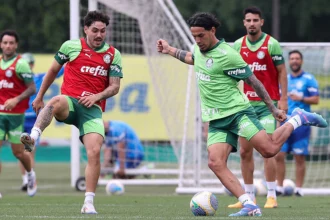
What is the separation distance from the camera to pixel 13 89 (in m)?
14.1

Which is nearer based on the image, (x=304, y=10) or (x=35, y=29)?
(x=35, y=29)

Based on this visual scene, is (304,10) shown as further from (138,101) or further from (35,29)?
(138,101)

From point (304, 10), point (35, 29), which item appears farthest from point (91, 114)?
point (304, 10)

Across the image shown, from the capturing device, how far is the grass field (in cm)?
1011

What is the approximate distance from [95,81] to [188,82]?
16.8 feet

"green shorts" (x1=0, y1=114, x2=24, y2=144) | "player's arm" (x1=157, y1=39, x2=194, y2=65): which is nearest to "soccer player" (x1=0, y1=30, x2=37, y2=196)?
"green shorts" (x1=0, y1=114, x2=24, y2=144)

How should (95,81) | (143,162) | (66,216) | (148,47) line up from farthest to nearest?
(143,162)
(148,47)
(95,81)
(66,216)

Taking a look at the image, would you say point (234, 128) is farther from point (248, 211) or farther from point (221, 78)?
point (248, 211)

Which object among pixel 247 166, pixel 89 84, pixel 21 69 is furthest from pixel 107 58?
pixel 21 69

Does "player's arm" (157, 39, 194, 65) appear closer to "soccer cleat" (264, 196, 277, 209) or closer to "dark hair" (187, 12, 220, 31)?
"dark hair" (187, 12, 220, 31)

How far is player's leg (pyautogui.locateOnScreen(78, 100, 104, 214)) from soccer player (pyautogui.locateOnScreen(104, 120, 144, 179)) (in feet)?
24.3

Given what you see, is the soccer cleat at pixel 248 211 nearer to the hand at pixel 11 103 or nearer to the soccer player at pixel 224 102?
the soccer player at pixel 224 102

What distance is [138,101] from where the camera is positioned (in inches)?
912

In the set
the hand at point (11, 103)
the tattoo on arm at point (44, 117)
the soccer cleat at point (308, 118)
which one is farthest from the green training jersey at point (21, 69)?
the soccer cleat at point (308, 118)
